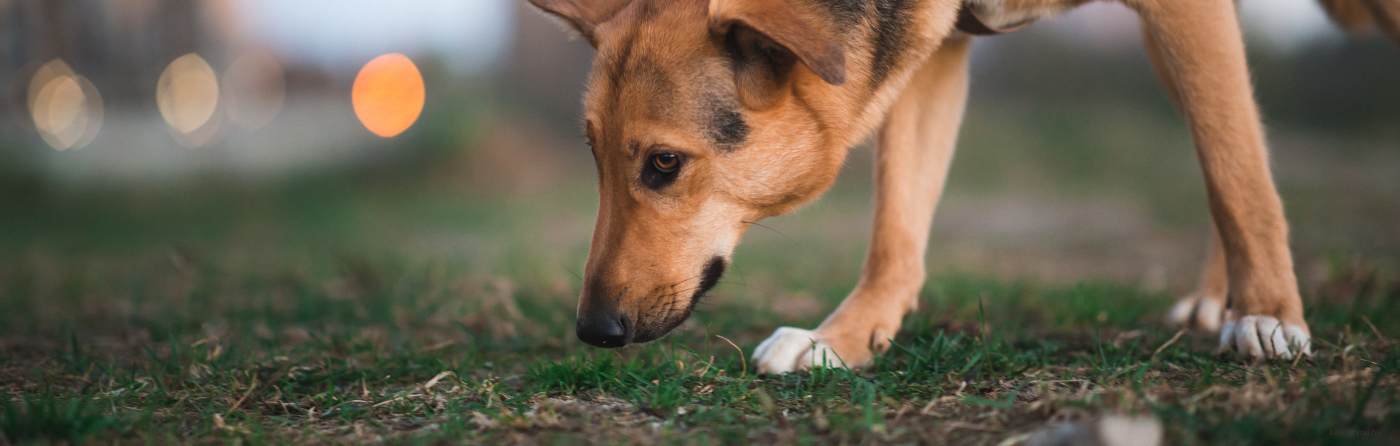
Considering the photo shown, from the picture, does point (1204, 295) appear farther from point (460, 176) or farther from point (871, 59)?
point (460, 176)

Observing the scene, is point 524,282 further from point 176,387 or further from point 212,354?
point 176,387

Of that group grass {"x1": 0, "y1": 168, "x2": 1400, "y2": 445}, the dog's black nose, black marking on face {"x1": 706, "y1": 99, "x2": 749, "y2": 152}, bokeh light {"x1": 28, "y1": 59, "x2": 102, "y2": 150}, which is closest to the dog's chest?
black marking on face {"x1": 706, "y1": 99, "x2": 749, "y2": 152}

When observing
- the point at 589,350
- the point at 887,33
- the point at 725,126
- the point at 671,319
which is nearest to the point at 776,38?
the point at 725,126

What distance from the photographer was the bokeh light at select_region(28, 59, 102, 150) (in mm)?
9352

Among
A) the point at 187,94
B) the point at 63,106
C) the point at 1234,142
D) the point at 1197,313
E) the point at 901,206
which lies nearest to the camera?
the point at 1234,142

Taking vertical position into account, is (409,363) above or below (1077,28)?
below

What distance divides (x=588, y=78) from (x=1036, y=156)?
358 inches

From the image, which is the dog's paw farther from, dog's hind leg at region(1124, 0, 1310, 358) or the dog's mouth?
the dog's mouth

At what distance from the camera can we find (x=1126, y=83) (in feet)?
38.1

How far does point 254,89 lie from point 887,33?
12.2 m

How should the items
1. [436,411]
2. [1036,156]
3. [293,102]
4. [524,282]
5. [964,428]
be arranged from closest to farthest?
1. [964,428]
2. [436,411]
3. [524,282]
4. [1036,156]
5. [293,102]

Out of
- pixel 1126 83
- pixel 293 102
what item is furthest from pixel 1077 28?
pixel 293 102

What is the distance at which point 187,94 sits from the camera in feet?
36.5

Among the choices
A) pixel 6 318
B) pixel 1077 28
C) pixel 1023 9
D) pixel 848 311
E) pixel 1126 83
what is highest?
pixel 1077 28
